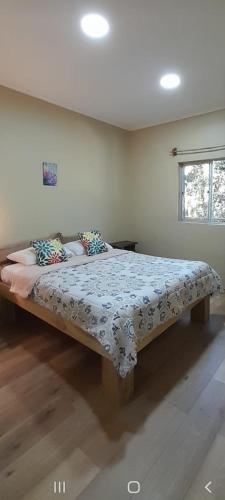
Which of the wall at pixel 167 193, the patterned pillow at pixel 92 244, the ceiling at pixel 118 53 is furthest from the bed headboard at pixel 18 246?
the ceiling at pixel 118 53

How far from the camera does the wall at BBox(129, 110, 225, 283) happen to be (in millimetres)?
3564

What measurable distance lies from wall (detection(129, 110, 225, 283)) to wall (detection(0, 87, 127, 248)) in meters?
0.28

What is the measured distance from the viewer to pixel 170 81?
8.61 feet

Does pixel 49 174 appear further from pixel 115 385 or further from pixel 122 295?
pixel 115 385

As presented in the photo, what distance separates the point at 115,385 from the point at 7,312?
176cm

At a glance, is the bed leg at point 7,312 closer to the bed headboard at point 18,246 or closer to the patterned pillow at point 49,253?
the bed headboard at point 18,246

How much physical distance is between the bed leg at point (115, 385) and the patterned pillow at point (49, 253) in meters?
1.36

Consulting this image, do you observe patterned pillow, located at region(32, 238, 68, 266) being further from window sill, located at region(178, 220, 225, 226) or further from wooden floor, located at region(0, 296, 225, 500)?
window sill, located at region(178, 220, 225, 226)

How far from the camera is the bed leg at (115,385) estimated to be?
1.64m

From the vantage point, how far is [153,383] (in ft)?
6.12

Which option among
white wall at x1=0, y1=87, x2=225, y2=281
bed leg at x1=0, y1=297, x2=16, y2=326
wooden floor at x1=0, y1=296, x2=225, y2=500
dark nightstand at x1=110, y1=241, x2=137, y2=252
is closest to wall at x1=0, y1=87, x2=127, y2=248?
white wall at x1=0, y1=87, x2=225, y2=281

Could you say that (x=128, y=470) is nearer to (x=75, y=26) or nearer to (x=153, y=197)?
(x=75, y=26)

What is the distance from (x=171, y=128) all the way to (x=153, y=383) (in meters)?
3.46

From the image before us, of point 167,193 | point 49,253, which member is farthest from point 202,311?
point 167,193
